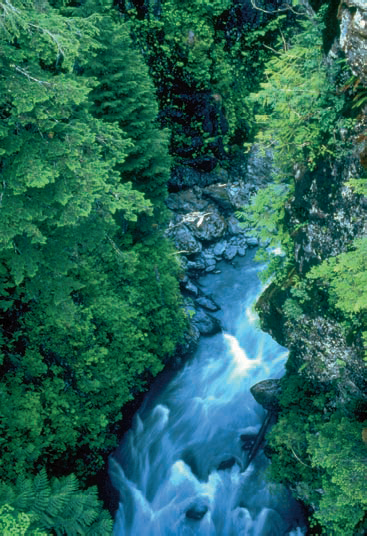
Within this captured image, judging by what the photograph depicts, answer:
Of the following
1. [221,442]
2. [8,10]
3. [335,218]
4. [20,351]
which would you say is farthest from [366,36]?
[221,442]

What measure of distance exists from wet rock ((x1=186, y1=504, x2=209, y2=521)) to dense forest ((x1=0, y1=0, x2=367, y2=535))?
3298 mm

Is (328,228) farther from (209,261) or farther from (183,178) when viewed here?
(183,178)

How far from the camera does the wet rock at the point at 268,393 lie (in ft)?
42.9

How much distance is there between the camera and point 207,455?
13.8 m

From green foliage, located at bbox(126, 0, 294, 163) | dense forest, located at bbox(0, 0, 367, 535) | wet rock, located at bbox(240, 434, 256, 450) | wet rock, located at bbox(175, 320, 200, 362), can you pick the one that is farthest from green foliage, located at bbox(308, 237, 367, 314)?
green foliage, located at bbox(126, 0, 294, 163)

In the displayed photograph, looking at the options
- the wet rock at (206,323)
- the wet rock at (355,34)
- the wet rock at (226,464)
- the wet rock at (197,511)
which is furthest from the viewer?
the wet rock at (206,323)

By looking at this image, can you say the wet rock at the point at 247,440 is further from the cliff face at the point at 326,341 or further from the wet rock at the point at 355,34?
the wet rock at the point at 355,34

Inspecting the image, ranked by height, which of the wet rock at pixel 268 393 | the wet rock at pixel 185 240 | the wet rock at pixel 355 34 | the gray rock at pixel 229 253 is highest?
the wet rock at pixel 355 34

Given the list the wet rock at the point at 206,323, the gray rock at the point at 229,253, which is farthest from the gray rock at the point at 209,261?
the wet rock at the point at 206,323

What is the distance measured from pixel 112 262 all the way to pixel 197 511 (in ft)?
28.0

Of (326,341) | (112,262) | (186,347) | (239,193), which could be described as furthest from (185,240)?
(326,341)

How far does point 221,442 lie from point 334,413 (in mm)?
5651

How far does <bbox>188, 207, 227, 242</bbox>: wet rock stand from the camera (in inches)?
829

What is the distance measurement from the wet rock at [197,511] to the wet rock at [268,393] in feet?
12.4
